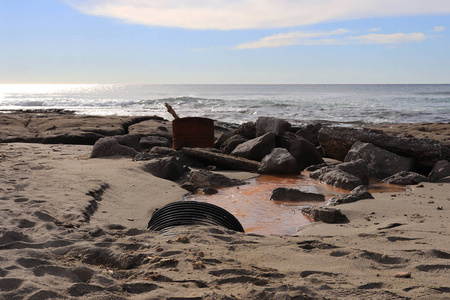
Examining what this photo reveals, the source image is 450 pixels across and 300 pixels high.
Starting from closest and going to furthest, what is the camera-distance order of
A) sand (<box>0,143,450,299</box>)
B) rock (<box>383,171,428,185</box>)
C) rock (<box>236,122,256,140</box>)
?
sand (<box>0,143,450,299</box>)
rock (<box>383,171,428,185</box>)
rock (<box>236,122,256,140</box>)

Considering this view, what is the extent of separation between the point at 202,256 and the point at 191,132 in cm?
666

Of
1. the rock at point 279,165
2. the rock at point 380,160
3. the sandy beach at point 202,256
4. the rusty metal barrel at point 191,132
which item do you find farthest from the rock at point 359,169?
the rusty metal barrel at point 191,132

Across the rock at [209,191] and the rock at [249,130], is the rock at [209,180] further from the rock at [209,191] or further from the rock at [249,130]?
the rock at [249,130]

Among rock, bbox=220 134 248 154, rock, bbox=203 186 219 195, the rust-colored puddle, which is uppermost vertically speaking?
rock, bbox=220 134 248 154

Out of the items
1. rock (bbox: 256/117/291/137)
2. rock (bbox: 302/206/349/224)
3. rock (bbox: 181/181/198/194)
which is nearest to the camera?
rock (bbox: 302/206/349/224)

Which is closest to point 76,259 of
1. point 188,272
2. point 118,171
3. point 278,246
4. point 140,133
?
point 188,272

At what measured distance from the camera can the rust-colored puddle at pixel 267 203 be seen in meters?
4.68

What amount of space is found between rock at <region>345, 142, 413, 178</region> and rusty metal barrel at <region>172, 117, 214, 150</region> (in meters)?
3.13

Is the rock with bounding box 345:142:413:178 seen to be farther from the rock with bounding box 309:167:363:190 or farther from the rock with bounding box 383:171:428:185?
the rock with bounding box 309:167:363:190

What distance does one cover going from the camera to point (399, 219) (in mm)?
4383

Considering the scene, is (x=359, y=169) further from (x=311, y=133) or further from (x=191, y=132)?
(x=191, y=132)

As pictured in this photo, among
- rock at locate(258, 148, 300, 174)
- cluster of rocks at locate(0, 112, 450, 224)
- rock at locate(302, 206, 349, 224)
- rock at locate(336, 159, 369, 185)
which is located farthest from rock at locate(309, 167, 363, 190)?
rock at locate(302, 206, 349, 224)

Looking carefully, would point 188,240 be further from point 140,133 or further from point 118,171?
point 140,133

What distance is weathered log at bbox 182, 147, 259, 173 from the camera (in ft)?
26.6
